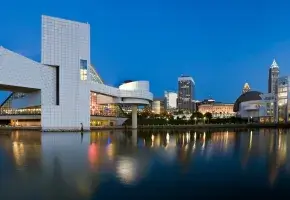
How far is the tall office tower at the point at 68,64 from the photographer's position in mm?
47656

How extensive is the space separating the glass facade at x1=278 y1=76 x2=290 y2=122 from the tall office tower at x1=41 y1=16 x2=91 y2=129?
70.0m

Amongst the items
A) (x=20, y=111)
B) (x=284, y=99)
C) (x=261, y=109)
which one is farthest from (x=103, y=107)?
(x=261, y=109)

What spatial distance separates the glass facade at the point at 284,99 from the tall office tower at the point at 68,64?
7000cm

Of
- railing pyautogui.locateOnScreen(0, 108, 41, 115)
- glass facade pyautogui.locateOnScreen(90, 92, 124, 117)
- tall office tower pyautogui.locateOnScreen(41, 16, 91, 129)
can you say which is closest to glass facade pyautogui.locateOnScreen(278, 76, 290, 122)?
glass facade pyautogui.locateOnScreen(90, 92, 124, 117)

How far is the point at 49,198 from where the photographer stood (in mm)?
7887

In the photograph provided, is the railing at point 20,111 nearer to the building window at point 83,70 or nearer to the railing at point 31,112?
the railing at point 31,112

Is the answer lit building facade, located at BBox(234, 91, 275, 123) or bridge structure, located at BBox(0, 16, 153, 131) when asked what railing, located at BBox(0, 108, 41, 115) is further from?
lit building facade, located at BBox(234, 91, 275, 123)

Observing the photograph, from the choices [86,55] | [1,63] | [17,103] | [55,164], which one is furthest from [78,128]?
[55,164]

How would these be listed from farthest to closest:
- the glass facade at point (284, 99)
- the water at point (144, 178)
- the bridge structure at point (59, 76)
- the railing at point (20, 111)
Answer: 1. the glass facade at point (284, 99)
2. the railing at point (20, 111)
3. the bridge structure at point (59, 76)
4. the water at point (144, 178)

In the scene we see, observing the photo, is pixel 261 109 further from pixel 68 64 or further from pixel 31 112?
pixel 68 64

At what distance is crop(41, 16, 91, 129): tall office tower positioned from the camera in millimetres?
47656

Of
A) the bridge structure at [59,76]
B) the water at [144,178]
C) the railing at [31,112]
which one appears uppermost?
the bridge structure at [59,76]

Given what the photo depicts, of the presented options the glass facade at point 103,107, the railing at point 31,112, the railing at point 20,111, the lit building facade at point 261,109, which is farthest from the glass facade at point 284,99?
the railing at point 20,111

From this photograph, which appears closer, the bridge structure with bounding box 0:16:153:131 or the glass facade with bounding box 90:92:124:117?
the bridge structure with bounding box 0:16:153:131
